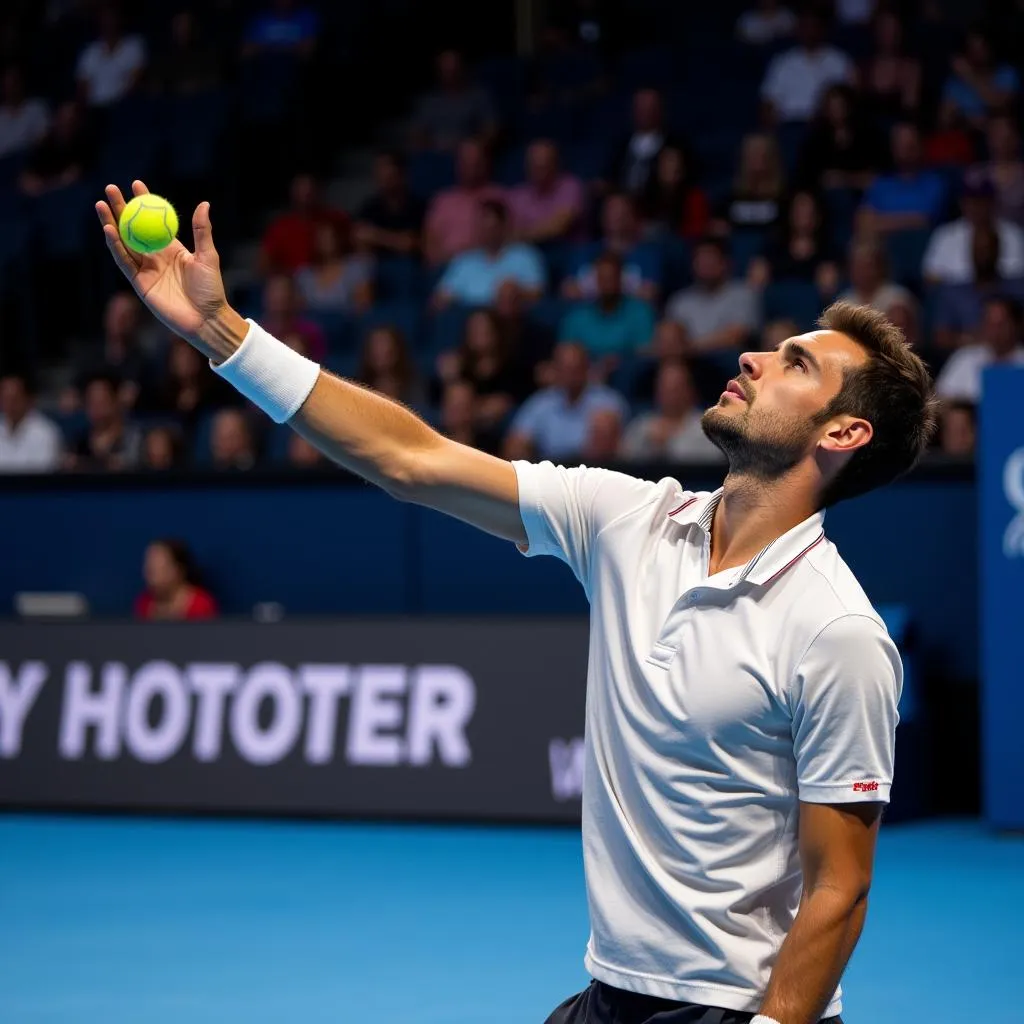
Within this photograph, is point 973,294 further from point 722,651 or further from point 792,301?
point 722,651

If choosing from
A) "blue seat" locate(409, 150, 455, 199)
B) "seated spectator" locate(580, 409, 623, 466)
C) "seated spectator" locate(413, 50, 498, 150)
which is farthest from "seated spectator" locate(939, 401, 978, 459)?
"seated spectator" locate(413, 50, 498, 150)

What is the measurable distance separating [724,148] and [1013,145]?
7.40ft

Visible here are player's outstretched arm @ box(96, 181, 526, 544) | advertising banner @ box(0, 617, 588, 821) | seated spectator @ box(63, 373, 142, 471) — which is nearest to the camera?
player's outstretched arm @ box(96, 181, 526, 544)

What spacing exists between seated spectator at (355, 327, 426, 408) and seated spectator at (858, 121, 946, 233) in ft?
9.73

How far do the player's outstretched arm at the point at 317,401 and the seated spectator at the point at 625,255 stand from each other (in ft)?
27.3

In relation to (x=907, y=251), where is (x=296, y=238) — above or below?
above

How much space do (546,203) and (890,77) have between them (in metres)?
2.43

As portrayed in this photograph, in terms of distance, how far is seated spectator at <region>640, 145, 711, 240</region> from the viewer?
39.2 feet

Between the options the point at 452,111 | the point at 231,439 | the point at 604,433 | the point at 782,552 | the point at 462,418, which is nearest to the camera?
the point at 782,552

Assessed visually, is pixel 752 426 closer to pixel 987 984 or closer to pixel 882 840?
pixel 987 984

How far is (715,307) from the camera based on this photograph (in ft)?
36.1

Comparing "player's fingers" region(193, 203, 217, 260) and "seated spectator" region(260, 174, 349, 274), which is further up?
"seated spectator" region(260, 174, 349, 274)

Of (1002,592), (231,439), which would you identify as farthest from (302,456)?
(1002,592)

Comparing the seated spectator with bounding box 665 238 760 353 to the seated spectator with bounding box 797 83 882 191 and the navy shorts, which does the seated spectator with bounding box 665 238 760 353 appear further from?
the navy shorts
